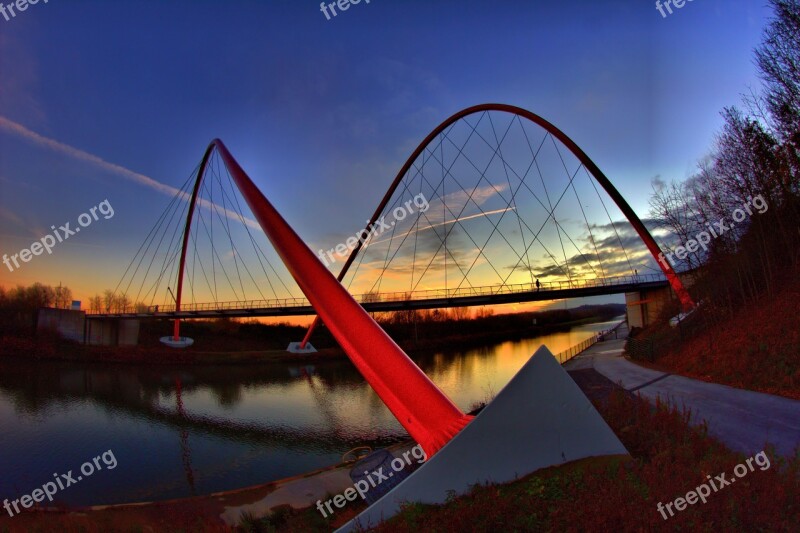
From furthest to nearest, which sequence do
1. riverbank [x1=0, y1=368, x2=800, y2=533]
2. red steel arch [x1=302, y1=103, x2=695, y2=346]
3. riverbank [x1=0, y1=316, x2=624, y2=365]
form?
riverbank [x1=0, y1=316, x2=624, y2=365]
red steel arch [x1=302, y1=103, x2=695, y2=346]
riverbank [x1=0, y1=368, x2=800, y2=533]

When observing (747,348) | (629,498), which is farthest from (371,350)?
(747,348)

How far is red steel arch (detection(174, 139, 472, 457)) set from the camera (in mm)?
5828

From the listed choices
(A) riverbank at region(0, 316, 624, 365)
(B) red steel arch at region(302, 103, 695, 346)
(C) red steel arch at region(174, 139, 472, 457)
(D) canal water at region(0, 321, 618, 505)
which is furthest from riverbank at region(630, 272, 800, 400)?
(A) riverbank at region(0, 316, 624, 365)

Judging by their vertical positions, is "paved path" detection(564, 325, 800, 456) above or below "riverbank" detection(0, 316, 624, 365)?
below

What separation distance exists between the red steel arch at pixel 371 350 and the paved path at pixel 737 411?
499 cm

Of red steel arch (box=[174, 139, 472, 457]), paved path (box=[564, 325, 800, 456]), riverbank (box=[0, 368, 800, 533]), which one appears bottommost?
paved path (box=[564, 325, 800, 456])

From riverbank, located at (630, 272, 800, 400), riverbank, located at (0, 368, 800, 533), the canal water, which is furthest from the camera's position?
the canal water

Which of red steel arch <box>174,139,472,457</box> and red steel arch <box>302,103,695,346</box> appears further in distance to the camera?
red steel arch <box>302,103,695,346</box>

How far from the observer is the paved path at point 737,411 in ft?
23.1

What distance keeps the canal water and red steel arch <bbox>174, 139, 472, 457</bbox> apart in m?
6.51

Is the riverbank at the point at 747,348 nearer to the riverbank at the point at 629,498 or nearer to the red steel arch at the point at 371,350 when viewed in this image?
the riverbank at the point at 629,498

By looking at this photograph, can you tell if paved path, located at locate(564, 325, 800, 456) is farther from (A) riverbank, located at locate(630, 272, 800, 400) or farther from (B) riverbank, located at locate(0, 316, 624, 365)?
(B) riverbank, located at locate(0, 316, 624, 365)

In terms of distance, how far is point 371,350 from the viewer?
22.3 feet

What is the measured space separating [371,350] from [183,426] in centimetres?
1580
